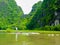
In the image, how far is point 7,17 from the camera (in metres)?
62.5

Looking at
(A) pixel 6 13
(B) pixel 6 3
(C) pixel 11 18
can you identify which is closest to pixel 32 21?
(C) pixel 11 18

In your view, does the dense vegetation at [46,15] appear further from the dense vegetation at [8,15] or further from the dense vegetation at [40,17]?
the dense vegetation at [8,15]

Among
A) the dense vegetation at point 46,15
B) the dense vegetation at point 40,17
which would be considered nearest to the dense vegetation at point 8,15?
the dense vegetation at point 40,17

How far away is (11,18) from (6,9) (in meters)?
8.79

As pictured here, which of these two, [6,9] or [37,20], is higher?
[6,9]

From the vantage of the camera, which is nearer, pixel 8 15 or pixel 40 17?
pixel 40 17

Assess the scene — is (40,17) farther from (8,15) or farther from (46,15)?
(8,15)

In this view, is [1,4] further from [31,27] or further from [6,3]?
[31,27]

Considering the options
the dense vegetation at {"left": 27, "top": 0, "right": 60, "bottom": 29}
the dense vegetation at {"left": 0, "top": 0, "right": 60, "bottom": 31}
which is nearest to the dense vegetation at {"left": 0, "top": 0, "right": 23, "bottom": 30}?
the dense vegetation at {"left": 0, "top": 0, "right": 60, "bottom": 31}

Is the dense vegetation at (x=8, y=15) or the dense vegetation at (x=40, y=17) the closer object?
the dense vegetation at (x=40, y=17)

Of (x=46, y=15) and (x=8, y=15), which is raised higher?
(x=8, y=15)

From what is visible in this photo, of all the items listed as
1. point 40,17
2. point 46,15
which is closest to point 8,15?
point 40,17

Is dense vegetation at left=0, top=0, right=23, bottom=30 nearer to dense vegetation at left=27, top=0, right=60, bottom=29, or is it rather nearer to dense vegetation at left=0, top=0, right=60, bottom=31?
dense vegetation at left=0, top=0, right=60, bottom=31

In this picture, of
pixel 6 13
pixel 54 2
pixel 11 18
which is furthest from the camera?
pixel 6 13
